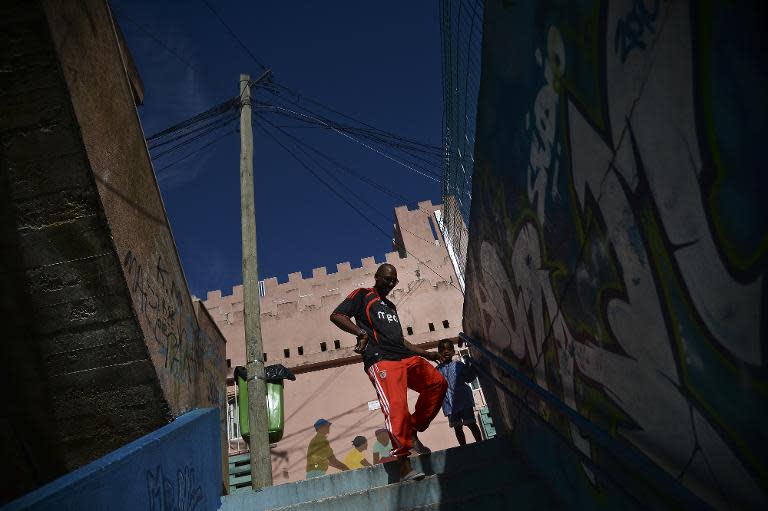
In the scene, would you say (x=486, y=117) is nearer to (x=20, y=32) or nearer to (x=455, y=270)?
(x=20, y=32)

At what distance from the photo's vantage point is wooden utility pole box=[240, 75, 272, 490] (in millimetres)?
5488

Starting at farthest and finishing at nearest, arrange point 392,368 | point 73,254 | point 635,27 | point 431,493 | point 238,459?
1. point 238,459
2. point 392,368
3. point 431,493
4. point 73,254
5. point 635,27

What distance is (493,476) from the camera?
3.74 metres

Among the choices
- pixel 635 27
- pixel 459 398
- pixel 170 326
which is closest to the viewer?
pixel 635 27

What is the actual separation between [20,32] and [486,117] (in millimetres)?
2916

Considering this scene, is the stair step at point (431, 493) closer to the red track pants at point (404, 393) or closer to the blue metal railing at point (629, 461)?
the red track pants at point (404, 393)

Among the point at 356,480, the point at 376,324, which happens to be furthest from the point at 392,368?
the point at 356,480

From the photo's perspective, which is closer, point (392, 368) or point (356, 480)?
point (392, 368)

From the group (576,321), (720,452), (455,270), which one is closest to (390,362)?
(576,321)

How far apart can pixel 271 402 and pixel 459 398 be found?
2.74 meters

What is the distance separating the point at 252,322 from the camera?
6363 mm

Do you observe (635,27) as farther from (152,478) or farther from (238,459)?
(238,459)

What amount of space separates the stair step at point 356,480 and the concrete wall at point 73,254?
40.7 inches

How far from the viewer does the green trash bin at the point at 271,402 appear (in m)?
6.28
